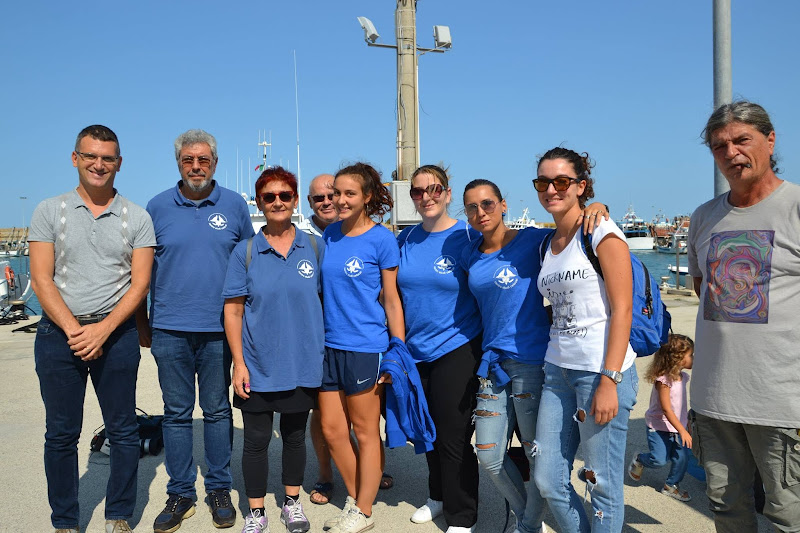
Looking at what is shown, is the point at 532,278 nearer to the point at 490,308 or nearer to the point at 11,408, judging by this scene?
the point at 490,308

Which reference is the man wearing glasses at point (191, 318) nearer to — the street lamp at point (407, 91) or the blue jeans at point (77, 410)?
the blue jeans at point (77, 410)

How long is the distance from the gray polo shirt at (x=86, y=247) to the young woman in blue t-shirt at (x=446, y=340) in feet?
5.65

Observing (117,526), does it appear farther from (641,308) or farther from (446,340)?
(641,308)

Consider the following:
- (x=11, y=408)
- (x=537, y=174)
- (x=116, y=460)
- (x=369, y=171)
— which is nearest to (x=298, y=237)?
(x=369, y=171)

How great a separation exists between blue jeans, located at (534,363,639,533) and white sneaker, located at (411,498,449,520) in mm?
1055

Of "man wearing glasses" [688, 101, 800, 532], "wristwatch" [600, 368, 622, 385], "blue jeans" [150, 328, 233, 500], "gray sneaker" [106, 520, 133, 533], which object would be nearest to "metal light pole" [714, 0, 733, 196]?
"man wearing glasses" [688, 101, 800, 532]

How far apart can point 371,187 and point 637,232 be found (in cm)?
11482

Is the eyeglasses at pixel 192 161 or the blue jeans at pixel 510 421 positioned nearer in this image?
the blue jeans at pixel 510 421

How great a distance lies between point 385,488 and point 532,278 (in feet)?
7.09

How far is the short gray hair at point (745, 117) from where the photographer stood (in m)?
2.67

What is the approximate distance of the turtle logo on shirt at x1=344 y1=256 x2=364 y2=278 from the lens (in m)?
3.71

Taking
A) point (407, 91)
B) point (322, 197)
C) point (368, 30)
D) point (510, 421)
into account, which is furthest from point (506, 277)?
point (368, 30)

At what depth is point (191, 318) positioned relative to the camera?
12.8ft

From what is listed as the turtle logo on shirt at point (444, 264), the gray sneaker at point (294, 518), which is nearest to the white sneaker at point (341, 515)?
the gray sneaker at point (294, 518)
